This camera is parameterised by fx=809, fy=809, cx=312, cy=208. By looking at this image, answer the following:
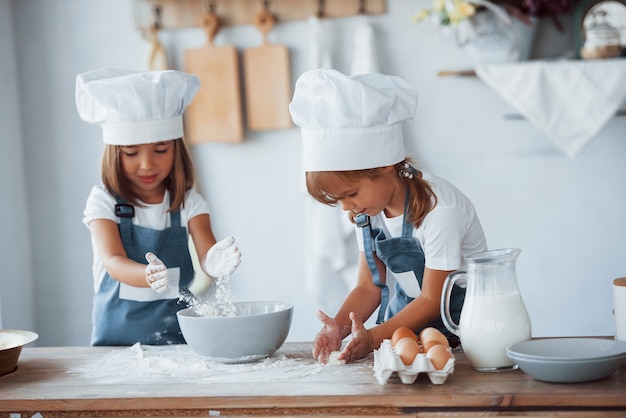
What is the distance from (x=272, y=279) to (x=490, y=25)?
114cm

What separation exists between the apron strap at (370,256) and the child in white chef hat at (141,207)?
280mm

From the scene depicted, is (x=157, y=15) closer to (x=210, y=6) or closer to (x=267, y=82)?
(x=210, y=6)

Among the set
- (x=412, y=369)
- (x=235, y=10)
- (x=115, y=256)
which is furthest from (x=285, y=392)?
(x=235, y=10)

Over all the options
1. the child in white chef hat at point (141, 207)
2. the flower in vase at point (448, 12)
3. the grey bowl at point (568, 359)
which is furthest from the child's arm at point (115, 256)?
the flower in vase at point (448, 12)

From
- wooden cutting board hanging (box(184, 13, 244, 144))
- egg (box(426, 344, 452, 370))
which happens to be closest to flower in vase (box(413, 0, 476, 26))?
wooden cutting board hanging (box(184, 13, 244, 144))

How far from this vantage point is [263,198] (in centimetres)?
287

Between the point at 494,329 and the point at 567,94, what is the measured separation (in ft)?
4.60

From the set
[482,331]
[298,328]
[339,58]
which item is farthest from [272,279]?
[482,331]

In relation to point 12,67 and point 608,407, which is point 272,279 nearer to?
point 12,67

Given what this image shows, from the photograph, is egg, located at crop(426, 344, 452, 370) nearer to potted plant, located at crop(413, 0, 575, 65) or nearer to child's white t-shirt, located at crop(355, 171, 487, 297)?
child's white t-shirt, located at crop(355, 171, 487, 297)

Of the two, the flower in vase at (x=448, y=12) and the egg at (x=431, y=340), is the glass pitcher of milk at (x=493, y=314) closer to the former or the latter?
the egg at (x=431, y=340)

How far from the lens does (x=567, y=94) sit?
2.48 m

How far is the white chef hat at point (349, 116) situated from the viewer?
4.68ft

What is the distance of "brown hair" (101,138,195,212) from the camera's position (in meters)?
1.88
